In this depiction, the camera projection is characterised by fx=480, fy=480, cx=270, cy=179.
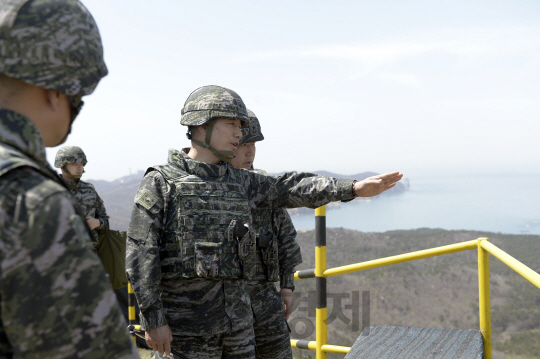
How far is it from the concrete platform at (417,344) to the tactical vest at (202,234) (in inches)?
34.1

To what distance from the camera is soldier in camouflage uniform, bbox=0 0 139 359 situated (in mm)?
845

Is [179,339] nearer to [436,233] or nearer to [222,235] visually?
[222,235]

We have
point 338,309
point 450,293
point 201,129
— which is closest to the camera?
point 201,129

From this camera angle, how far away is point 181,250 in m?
2.40

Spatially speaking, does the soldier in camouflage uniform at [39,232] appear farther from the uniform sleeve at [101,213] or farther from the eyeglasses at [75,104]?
the uniform sleeve at [101,213]

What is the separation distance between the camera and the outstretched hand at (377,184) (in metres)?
2.45

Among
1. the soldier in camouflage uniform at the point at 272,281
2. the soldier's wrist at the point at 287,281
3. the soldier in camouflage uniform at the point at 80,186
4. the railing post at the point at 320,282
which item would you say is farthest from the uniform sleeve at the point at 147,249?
the soldier in camouflage uniform at the point at 80,186

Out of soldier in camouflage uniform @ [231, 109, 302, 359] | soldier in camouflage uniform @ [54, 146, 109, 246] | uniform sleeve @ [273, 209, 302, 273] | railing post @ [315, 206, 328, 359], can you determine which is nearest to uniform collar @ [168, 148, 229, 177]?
soldier in camouflage uniform @ [231, 109, 302, 359]

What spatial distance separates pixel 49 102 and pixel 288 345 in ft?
7.62

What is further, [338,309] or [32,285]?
[338,309]

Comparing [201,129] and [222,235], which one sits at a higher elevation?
[201,129]

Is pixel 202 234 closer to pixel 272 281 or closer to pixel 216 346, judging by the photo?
pixel 216 346

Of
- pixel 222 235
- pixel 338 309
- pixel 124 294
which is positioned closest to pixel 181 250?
pixel 222 235

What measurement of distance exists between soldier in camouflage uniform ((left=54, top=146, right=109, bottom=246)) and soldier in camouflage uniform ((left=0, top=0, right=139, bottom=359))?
4868mm
